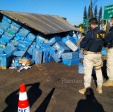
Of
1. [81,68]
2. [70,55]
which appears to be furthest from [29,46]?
[81,68]

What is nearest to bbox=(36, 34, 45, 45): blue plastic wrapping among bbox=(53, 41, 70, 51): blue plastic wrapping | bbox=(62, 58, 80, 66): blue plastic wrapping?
bbox=(53, 41, 70, 51): blue plastic wrapping

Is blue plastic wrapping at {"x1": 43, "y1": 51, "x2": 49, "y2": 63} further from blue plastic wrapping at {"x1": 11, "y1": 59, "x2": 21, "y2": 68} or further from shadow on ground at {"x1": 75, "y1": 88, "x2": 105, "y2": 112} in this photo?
shadow on ground at {"x1": 75, "y1": 88, "x2": 105, "y2": 112}

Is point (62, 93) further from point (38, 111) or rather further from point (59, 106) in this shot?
point (38, 111)

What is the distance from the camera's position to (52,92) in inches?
213

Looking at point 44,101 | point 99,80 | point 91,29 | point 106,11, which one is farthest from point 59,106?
point 106,11

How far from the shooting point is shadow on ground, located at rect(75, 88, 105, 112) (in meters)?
4.31

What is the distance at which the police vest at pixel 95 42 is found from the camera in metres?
4.82

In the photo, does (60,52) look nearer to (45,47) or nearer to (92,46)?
(45,47)

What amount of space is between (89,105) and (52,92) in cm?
130

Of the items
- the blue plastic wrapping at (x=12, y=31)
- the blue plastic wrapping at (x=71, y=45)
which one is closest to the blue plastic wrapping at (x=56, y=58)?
the blue plastic wrapping at (x=71, y=45)

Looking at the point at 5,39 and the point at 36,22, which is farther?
the point at 36,22

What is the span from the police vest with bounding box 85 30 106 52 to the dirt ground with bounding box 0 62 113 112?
1.33 m

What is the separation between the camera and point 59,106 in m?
4.45

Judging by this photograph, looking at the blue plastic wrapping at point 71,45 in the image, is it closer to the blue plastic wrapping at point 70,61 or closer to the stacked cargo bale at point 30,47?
the stacked cargo bale at point 30,47
